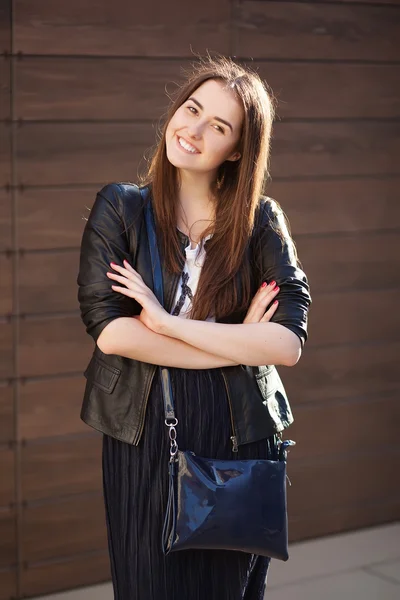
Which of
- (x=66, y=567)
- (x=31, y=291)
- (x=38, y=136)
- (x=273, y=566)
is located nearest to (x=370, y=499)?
(x=273, y=566)

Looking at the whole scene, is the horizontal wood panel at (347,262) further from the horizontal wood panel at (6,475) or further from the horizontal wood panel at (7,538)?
the horizontal wood panel at (7,538)

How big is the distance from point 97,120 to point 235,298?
5.34 ft

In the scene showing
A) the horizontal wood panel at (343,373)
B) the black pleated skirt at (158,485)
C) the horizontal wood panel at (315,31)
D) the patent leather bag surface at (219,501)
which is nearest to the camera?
the patent leather bag surface at (219,501)

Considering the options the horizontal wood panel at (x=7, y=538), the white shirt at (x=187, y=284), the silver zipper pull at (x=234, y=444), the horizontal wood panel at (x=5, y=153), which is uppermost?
the horizontal wood panel at (x=5, y=153)

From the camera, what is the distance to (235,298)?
2877 mm

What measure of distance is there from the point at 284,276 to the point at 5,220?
1.59 metres

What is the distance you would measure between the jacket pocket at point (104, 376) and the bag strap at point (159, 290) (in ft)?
0.44

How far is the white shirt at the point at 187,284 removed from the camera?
2848 millimetres

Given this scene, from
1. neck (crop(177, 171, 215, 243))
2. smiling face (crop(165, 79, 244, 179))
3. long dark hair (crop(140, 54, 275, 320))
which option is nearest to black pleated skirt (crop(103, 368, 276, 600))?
long dark hair (crop(140, 54, 275, 320))

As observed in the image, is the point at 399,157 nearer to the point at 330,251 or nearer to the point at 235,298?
the point at 330,251

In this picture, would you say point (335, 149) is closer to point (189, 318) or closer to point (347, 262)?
A: point (347, 262)

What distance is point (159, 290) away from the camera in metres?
2.82

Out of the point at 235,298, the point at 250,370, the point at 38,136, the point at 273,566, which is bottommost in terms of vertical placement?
the point at 273,566

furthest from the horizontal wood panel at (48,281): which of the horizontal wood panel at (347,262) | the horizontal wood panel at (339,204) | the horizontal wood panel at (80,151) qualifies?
the horizontal wood panel at (339,204)
